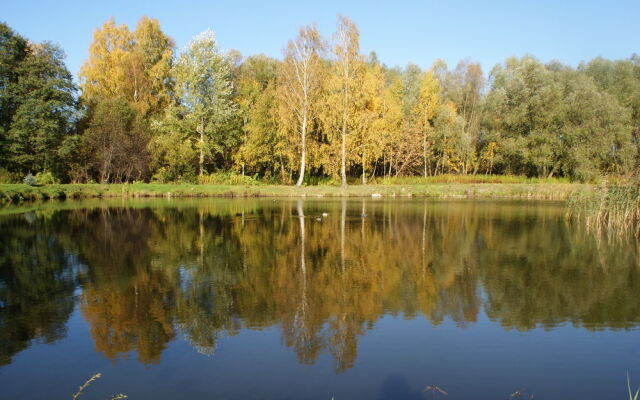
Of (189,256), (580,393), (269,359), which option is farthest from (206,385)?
(189,256)

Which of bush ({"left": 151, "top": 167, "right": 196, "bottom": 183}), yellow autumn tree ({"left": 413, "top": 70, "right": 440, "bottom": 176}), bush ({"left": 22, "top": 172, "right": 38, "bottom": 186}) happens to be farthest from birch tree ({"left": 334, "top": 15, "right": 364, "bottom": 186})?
bush ({"left": 22, "top": 172, "right": 38, "bottom": 186})

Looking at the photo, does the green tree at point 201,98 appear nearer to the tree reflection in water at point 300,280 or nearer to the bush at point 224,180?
the bush at point 224,180

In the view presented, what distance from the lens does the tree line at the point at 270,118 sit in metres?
45.1

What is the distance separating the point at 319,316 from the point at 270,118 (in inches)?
1599

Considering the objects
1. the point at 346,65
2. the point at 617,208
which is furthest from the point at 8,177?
the point at 617,208

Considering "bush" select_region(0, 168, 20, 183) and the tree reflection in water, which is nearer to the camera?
the tree reflection in water

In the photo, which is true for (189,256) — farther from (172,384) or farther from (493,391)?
(493,391)

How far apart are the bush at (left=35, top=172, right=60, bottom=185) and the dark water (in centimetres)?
2603

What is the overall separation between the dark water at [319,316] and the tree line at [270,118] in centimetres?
2806

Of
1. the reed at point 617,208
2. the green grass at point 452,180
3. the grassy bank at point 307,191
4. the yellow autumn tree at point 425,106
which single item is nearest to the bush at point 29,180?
the grassy bank at point 307,191

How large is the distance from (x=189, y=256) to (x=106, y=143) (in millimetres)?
34955

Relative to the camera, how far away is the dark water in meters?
7.08

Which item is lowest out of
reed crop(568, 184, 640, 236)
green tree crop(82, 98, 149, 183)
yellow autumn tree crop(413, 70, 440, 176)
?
reed crop(568, 184, 640, 236)

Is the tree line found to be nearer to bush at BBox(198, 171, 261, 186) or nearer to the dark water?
bush at BBox(198, 171, 261, 186)
